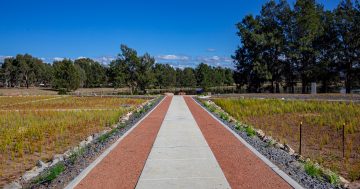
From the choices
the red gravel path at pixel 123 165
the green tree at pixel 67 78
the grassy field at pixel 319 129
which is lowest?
the grassy field at pixel 319 129

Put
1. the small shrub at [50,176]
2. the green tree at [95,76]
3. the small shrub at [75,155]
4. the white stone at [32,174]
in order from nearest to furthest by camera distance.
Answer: the small shrub at [50,176], the white stone at [32,174], the small shrub at [75,155], the green tree at [95,76]

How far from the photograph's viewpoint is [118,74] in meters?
78.8

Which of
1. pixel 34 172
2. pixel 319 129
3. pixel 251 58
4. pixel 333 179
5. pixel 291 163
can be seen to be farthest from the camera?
pixel 251 58

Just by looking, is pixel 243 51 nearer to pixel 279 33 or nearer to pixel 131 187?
pixel 279 33

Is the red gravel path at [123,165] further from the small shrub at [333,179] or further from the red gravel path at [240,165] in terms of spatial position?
the small shrub at [333,179]

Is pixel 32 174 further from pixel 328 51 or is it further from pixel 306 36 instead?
pixel 328 51

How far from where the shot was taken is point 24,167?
10.9m

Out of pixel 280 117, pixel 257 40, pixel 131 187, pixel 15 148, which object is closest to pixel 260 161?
pixel 131 187

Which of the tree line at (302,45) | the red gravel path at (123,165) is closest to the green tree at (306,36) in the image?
the tree line at (302,45)

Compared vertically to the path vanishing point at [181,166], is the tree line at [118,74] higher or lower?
higher

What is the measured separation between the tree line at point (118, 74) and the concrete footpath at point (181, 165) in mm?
61926

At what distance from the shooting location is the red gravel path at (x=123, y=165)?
748 centimetres

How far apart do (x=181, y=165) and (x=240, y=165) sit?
1.46m

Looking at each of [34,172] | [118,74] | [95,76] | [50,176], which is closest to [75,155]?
[34,172]
